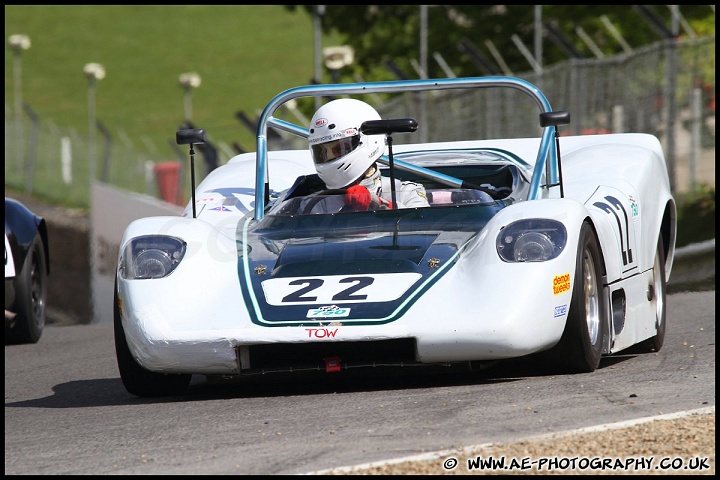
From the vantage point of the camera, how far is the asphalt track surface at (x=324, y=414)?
4.25 m

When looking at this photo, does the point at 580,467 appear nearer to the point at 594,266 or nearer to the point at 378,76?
the point at 594,266

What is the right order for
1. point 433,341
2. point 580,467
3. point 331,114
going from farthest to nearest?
1. point 331,114
2. point 433,341
3. point 580,467

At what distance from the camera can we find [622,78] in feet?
48.1

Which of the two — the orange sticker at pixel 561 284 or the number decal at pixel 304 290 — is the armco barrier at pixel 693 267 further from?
the number decal at pixel 304 290

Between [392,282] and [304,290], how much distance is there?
1.19 ft

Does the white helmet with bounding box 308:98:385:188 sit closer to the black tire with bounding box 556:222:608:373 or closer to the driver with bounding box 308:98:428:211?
the driver with bounding box 308:98:428:211

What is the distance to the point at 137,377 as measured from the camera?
5984 millimetres

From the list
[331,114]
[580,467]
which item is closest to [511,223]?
[331,114]

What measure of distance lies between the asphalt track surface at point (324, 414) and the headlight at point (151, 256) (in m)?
0.55

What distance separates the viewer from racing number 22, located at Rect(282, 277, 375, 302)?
5.60 m

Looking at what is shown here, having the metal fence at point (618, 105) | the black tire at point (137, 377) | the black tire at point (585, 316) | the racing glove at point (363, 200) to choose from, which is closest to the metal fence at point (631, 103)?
the metal fence at point (618, 105)

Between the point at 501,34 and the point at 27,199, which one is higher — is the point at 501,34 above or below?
above

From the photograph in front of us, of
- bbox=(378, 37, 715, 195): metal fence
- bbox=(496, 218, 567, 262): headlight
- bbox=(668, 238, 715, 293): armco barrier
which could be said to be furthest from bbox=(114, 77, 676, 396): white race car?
bbox=(378, 37, 715, 195): metal fence

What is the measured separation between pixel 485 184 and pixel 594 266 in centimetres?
145
